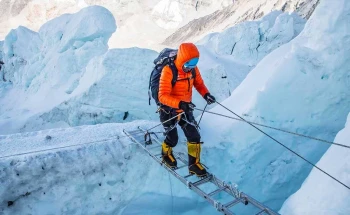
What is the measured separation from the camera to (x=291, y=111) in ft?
15.1

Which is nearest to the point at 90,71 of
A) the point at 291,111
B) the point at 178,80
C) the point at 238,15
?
the point at 291,111

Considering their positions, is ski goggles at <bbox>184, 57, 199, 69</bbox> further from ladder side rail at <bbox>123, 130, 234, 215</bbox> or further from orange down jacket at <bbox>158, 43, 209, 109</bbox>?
ladder side rail at <bbox>123, 130, 234, 215</bbox>

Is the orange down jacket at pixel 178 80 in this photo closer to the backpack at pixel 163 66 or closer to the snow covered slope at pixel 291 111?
the backpack at pixel 163 66

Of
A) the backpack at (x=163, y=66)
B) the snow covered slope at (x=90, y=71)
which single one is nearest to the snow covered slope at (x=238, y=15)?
the snow covered slope at (x=90, y=71)

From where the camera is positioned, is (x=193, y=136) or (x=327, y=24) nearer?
(x=193, y=136)

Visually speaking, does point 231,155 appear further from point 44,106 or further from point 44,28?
point 44,28

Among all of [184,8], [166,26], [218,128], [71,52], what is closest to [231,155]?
[218,128]

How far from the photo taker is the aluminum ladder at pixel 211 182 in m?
2.66

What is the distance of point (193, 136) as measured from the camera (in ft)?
10.7

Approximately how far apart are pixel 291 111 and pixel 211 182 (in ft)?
6.71

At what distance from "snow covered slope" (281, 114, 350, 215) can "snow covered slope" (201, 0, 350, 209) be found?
1.23 m

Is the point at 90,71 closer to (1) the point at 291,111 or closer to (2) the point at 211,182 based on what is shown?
(1) the point at 291,111

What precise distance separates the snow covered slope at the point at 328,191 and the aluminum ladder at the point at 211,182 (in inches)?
18.1

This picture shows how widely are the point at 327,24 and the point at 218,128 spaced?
2420 mm
